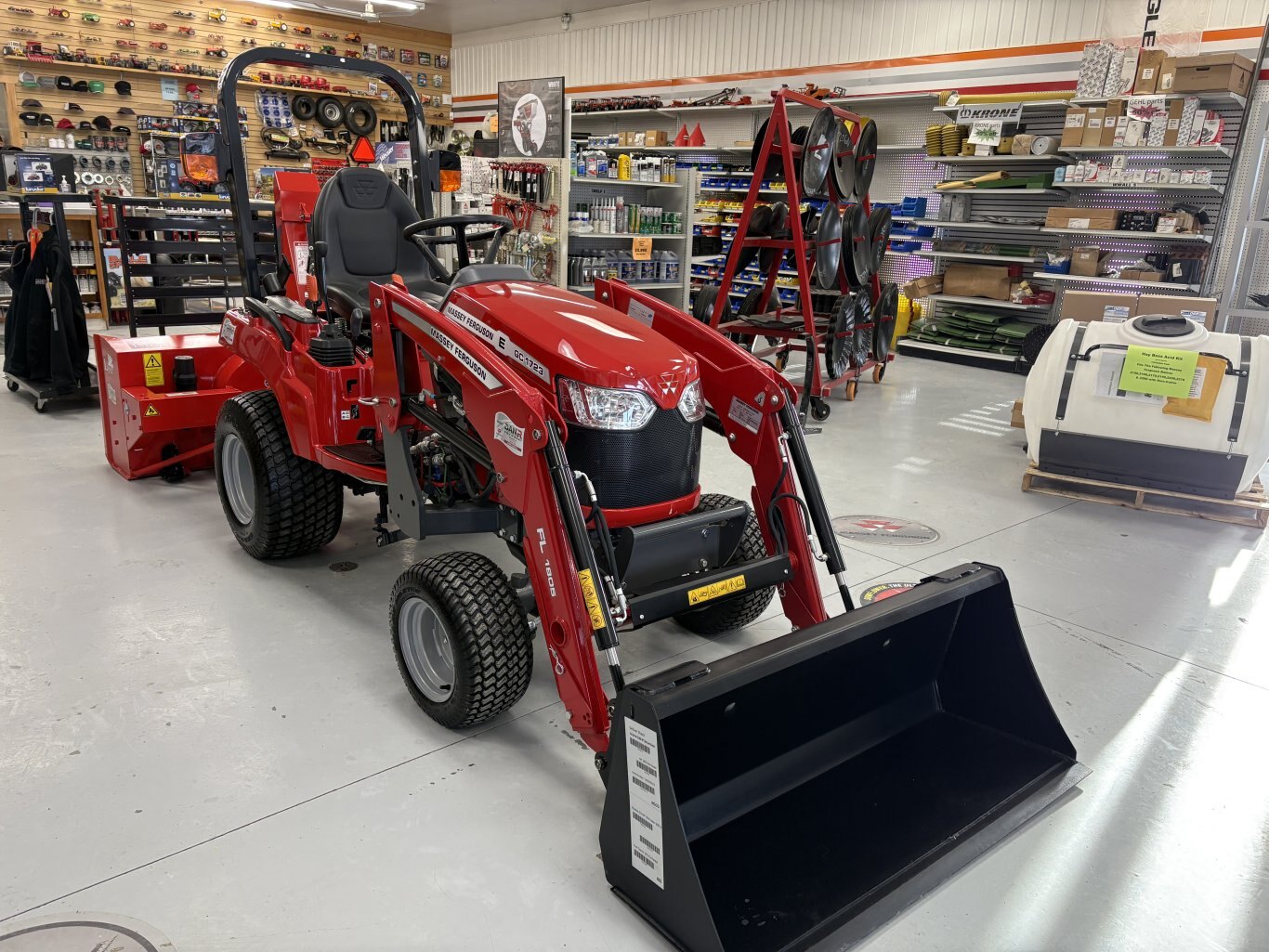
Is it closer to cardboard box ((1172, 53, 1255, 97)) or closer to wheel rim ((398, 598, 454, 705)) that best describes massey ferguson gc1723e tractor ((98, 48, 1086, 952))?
wheel rim ((398, 598, 454, 705))

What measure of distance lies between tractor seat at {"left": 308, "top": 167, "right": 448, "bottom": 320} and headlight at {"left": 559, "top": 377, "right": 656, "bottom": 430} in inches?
48.3

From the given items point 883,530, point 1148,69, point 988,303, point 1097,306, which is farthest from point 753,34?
point 883,530

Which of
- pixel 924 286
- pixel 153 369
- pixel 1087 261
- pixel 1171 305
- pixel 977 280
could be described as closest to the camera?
pixel 153 369

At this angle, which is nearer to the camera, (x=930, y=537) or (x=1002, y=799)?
(x=1002, y=799)

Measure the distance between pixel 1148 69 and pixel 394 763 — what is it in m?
7.91

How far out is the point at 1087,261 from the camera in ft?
26.1

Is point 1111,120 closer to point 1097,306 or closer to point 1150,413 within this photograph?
point 1097,306

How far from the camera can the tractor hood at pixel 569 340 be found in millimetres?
2271

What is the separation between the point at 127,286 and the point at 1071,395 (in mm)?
6039

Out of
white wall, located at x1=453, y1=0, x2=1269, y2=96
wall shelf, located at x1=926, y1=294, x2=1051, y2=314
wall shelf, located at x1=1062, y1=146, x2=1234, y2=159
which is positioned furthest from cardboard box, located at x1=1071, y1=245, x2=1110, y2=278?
white wall, located at x1=453, y1=0, x2=1269, y2=96

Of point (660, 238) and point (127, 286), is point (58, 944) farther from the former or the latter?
point (660, 238)

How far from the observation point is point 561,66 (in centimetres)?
1358

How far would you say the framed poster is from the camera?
7.01 metres

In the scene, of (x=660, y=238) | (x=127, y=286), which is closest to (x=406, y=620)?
(x=127, y=286)
